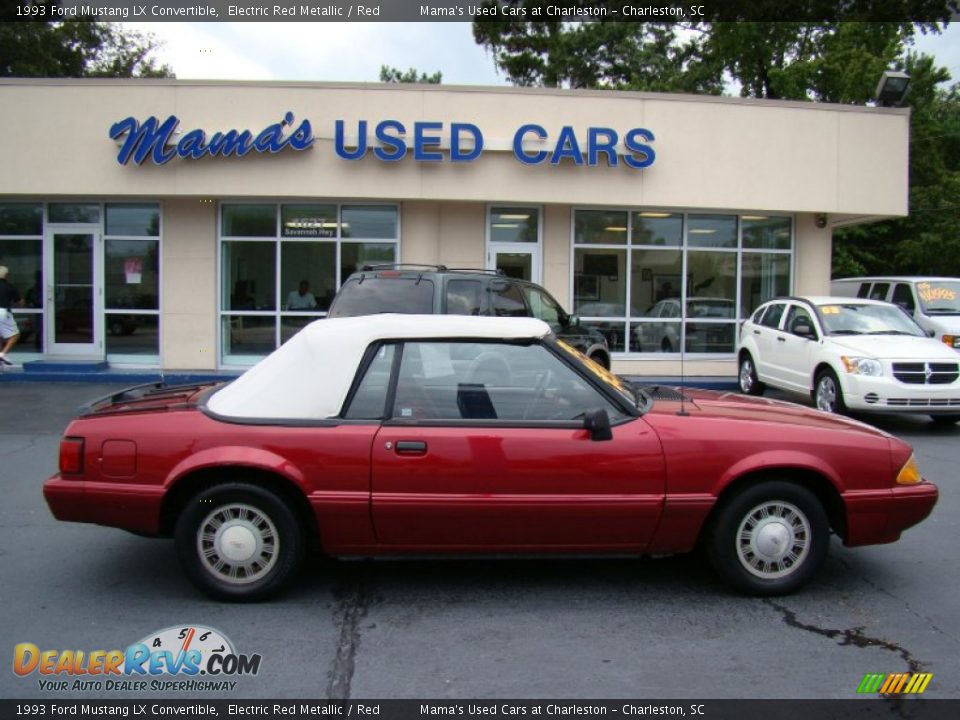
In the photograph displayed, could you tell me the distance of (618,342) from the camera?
15.6 metres

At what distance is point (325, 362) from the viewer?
4.51 meters

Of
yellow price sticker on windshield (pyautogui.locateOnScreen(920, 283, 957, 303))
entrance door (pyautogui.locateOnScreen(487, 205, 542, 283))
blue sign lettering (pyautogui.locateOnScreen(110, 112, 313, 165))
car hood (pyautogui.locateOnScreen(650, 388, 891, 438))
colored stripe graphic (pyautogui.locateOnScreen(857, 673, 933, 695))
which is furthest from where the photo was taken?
entrance door (pyautogui.locateOnScreen(487, 205, 542, 283))

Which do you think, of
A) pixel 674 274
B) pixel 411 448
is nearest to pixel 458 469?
pixel 411 448

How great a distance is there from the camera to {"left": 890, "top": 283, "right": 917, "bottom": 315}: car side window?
1455 cm

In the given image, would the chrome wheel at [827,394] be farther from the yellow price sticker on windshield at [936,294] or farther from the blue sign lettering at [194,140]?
the blue sign lettering at [194,140]

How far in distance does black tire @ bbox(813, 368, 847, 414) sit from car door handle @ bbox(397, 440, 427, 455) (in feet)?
25.5

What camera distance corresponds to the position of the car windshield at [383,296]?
8.61 m

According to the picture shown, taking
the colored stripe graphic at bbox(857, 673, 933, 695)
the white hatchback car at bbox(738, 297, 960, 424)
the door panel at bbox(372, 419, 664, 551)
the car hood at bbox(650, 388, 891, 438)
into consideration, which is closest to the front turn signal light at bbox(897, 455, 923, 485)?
the car hood at bbox(650, 388, 891, 438)

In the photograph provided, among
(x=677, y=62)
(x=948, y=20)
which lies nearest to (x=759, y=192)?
(x=948, y=20)

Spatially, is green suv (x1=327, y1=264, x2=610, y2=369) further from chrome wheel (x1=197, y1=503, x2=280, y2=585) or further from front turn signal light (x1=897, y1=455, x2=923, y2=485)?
front turn signal light (x1=897, y1=455, x2=923, y2=485)

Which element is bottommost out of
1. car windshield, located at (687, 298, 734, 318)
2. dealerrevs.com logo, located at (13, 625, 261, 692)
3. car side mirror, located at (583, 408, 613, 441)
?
dealerrevs.com logo, located at (13, 625, 261, 692)

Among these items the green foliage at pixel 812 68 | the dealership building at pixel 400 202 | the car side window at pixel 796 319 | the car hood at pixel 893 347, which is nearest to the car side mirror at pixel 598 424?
the car hood at pixel 893 347

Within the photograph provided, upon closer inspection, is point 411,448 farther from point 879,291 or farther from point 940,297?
point 879,291
